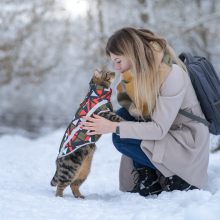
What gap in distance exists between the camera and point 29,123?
566 cm

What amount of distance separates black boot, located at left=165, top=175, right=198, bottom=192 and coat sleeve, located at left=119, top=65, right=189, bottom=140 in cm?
38

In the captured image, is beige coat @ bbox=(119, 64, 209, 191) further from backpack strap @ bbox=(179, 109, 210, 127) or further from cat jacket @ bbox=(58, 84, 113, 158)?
cat jacket @ bbox=(58, 84, 113, 158)

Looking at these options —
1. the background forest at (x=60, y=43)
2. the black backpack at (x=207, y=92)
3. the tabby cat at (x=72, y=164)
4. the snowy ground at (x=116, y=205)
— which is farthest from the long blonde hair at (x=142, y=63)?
the background forest at (x=60, y=43)

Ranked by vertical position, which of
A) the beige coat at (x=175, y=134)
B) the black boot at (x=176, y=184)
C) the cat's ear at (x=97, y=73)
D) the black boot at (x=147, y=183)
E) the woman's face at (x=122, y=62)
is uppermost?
the woman's face at (x=122, y=62)

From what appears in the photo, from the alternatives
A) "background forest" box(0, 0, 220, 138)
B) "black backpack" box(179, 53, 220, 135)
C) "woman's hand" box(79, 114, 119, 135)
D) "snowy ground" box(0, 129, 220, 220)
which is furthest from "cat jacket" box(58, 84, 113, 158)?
"background forest" box(0, 0, 220, 138)

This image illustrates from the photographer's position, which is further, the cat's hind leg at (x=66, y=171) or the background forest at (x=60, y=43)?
the background forest at (x=60, y=43)

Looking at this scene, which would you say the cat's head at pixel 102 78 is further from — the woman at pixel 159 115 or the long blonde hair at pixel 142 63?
the long blonde hair at pixel 142 63

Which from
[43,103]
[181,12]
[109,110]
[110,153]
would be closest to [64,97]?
[43,103]

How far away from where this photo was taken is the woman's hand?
1608mm

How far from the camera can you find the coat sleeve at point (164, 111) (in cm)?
151

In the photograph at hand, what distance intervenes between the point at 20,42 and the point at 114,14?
2.49 metres

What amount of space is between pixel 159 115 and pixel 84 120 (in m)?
0.59

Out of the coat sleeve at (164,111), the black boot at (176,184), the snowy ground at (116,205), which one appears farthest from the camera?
the black boot at (176,184)

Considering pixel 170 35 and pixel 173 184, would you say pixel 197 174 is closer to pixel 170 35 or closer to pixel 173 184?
pixel 173 184
